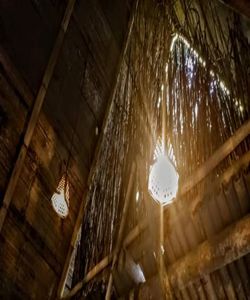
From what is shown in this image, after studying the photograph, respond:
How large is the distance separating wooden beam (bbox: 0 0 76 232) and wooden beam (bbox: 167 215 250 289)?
1.47m

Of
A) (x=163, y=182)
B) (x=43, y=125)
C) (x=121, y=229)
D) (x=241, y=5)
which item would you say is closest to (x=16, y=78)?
(x=43, y=125)

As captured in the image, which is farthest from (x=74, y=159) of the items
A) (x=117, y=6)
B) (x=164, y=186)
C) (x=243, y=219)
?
(x=117, y=6)

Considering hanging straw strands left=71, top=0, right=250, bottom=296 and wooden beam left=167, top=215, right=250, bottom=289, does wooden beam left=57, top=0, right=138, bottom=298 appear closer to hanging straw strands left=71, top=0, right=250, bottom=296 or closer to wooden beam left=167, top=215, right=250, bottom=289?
hanging straw strands left=71, top=0, right=250, bottom=296

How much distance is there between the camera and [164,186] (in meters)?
3.56

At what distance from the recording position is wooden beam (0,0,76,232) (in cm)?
347

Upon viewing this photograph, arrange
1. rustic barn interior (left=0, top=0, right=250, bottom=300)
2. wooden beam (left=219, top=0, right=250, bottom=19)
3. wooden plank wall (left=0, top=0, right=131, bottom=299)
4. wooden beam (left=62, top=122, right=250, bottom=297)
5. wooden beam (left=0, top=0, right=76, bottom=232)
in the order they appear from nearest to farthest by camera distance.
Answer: wooden beam (left=219, top=0, right=250, bottom=19), wooden beam (left=62, top=122, right=250, bottom=297), rustic barn interior (left=0, top=0, right=250, bottom=300), wooden beam (left=0, top=0, right=76, bottom=232), wooden plank wall (left=0, top=0, right=131, bottom=299)

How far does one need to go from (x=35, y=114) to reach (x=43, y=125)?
257 mm

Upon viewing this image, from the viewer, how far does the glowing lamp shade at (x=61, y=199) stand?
14.0 feet

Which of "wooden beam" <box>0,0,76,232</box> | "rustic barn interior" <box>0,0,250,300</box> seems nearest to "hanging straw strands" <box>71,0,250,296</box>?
"rustic barn interior" <box>0,0,250,300</box>

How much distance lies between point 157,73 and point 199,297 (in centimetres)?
332

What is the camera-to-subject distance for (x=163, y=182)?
11.8 feet

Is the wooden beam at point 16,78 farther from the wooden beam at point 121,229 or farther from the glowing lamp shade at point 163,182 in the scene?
the wooden beam at point 121,229

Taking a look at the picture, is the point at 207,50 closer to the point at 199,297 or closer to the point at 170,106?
the point at 170,106

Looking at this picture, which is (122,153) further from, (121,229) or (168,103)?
(121,229)
